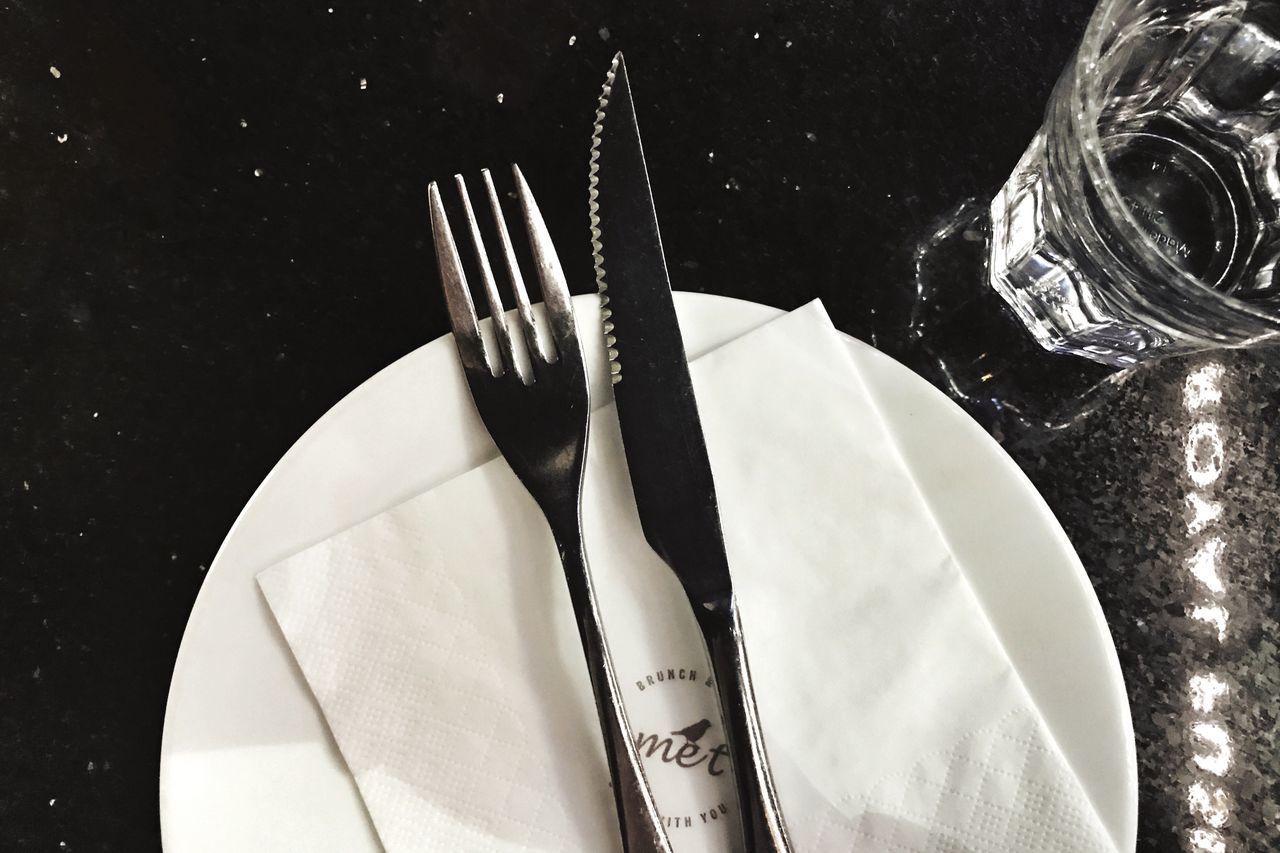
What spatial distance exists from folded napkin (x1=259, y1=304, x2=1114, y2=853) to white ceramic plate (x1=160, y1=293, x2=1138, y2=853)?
2cm

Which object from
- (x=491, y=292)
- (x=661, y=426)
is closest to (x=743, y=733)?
(x=661, y=426)

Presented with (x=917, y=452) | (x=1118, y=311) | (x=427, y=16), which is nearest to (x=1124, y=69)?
(x=1118, y=311)

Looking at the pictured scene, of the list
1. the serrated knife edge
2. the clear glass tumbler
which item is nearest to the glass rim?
the clear glass tumbler

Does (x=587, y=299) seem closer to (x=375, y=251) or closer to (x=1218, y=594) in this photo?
(x=375, y=251)

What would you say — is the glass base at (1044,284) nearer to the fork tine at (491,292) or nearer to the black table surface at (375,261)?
the black table surface at (375,261)

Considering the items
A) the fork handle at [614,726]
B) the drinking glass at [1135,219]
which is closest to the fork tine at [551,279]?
the fork handle at [614,726]

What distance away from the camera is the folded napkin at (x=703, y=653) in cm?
42

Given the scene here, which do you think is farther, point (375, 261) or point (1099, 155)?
point (375, 261)

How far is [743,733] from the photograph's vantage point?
1.38 feet

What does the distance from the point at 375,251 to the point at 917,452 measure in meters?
0.35

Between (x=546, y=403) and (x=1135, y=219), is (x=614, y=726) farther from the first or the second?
(x=1135, y=219)

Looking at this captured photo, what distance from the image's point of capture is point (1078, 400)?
53 cm

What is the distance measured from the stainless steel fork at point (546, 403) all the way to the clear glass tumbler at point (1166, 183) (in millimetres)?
273

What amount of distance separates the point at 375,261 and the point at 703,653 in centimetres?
31
